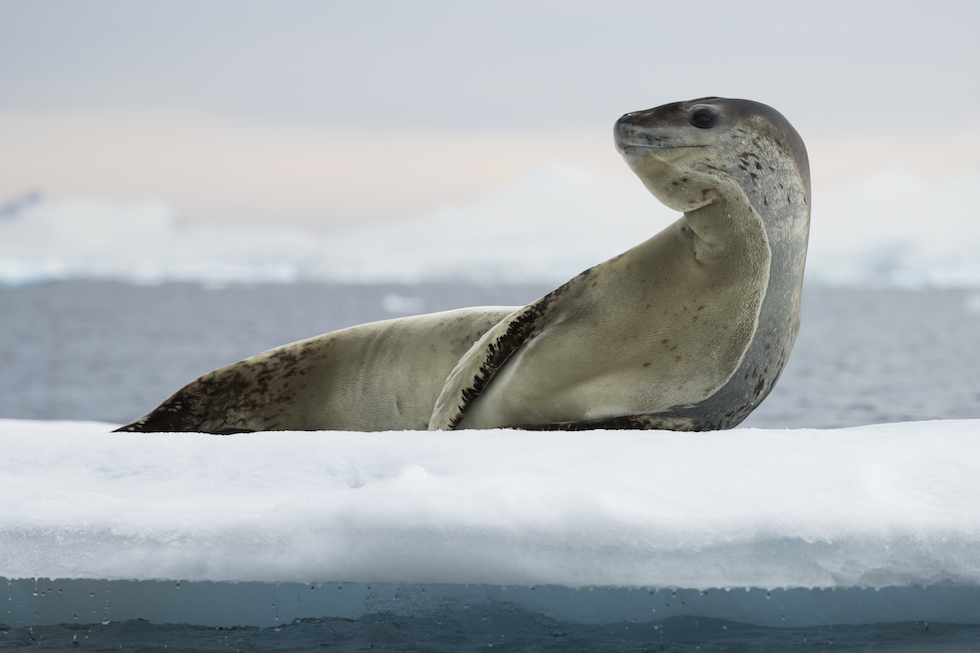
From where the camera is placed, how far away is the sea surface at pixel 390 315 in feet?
7.83

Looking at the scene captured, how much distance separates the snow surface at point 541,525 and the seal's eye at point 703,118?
113 cm

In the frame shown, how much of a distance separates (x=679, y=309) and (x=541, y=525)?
1.29 m

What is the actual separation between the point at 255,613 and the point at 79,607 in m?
0.42

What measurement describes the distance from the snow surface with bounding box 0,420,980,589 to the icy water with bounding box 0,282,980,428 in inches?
351

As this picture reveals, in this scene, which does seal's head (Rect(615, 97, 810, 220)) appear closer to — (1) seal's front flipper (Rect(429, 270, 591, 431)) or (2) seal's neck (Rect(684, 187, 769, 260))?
(2) seal's neck (Rect(684, 187, 769, 260))

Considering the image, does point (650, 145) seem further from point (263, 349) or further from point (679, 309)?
point (263, 349)

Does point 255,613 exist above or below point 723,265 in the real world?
below

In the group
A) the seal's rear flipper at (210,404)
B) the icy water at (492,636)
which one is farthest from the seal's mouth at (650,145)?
the seal's rear flipper at (210,404)

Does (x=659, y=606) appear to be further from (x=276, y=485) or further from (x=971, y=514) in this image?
(x=276, y=485)

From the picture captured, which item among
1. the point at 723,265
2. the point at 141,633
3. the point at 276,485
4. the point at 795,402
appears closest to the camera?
the point at 141,633

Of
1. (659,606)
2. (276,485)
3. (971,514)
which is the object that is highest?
(276,485)

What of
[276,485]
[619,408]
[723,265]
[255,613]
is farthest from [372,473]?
[723,265]

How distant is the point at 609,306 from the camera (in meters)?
3.51

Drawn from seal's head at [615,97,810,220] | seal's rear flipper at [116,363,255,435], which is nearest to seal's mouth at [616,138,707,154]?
seal's head at [615,97,810,220]
